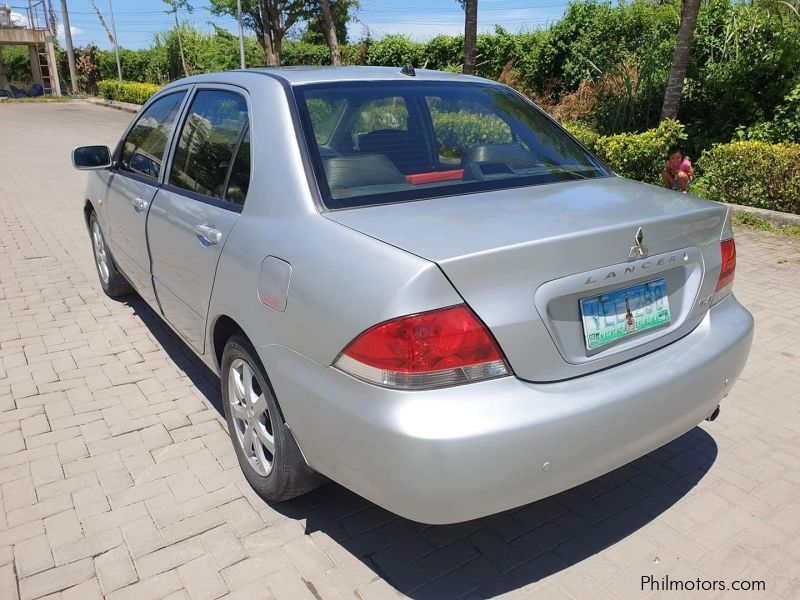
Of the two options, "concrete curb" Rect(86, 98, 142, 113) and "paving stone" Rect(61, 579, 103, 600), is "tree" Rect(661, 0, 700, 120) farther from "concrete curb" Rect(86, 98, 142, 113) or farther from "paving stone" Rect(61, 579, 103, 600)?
"concrete curb" Rect(86, 98, 142, 113)

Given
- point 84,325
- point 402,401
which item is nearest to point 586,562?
point 402,401

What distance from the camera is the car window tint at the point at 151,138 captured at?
3701 mm

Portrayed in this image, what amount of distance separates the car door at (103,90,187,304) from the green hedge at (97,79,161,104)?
86.1 feet

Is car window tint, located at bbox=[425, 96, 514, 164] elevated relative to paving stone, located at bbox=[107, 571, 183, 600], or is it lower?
elevated

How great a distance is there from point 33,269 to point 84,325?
1897 millimetres

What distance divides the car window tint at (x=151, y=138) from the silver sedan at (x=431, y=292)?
1.24ft

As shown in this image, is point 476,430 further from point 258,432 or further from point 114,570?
point 114,570

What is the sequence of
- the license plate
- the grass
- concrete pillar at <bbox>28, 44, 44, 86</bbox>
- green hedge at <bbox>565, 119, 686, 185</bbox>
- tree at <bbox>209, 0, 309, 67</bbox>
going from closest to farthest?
1. the license plate
2. the grass
3. green hedge at <bbox>565, 119, 686, 185</bbox>
4. tree at <bbox>209, 0, 309, 67</bbox>
5. concrete pillar at <bbox>28, 44, 44, 86</bbox>

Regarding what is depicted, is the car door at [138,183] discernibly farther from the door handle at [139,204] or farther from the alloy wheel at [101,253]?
the alloy wheel at [101,253]

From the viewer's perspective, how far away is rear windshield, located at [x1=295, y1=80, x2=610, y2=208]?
2.56 metres

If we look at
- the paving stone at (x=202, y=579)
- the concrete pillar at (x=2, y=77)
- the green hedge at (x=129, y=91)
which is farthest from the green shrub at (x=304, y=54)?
the paving stone at (x=202, y=579)

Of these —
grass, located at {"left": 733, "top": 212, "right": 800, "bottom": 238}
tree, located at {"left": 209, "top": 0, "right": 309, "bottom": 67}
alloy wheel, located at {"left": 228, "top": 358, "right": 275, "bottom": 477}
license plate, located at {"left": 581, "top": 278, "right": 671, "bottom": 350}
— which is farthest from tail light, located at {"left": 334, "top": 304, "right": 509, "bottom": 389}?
tree, located at {"left": 209, "top": 0, "right": 309, "bottom": 67}

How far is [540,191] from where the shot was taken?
8.72ft
